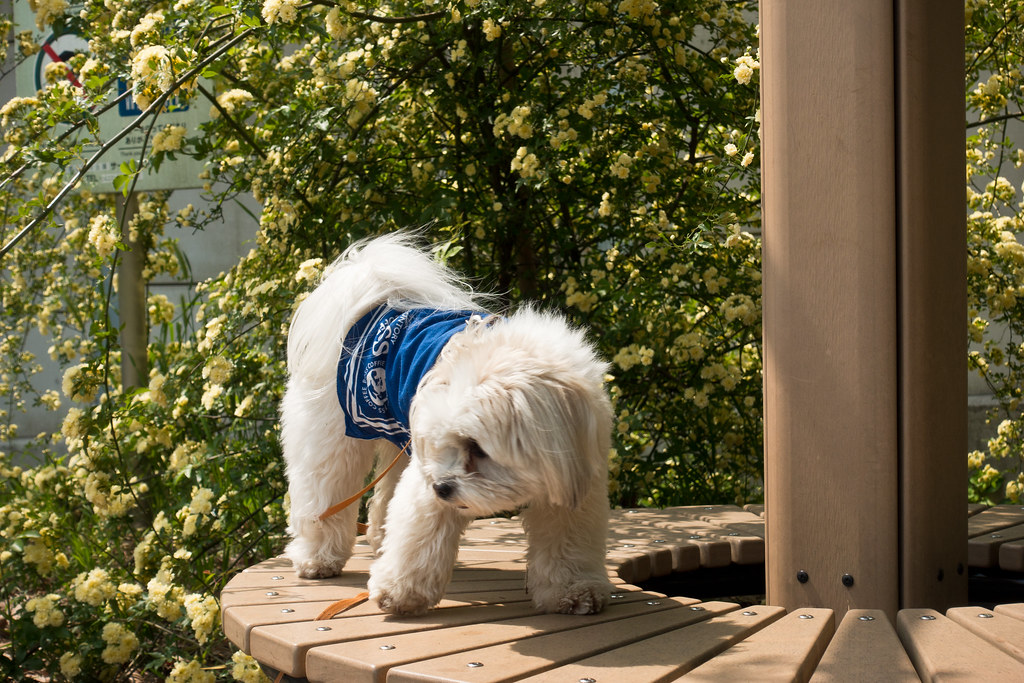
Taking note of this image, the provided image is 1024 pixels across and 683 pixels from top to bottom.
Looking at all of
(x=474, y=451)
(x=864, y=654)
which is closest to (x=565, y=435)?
(x=474, y=451)

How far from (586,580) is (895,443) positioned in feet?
2.23

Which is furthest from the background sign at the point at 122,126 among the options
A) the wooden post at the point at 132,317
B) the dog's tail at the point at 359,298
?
the dog's tail at the point at 359,298

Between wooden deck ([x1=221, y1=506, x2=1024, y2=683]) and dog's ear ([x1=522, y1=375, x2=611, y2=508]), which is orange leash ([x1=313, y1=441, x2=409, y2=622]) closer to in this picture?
wooden deck ([x1=221, y1=506, x2=1024, y2=683])

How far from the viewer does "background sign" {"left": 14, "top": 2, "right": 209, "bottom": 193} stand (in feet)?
13.5

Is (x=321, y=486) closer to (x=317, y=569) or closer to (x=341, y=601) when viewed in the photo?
(x=317, y=569)

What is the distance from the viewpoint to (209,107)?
13.3 ft

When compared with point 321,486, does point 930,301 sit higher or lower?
higher

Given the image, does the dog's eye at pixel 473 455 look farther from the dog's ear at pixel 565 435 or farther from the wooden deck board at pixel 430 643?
the wooden deck board at pixel 430 643

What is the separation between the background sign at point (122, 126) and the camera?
4129 millimetres

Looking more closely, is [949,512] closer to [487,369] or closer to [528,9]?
[487,369]

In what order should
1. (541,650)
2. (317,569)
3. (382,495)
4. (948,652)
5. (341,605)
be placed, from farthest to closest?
(382,495) < (317,569) < (341,605) < (541,650) < (948,652)

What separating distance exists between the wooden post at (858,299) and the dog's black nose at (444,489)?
2.25ft

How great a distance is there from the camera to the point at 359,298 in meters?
2.57

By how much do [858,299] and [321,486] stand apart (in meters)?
1.38
